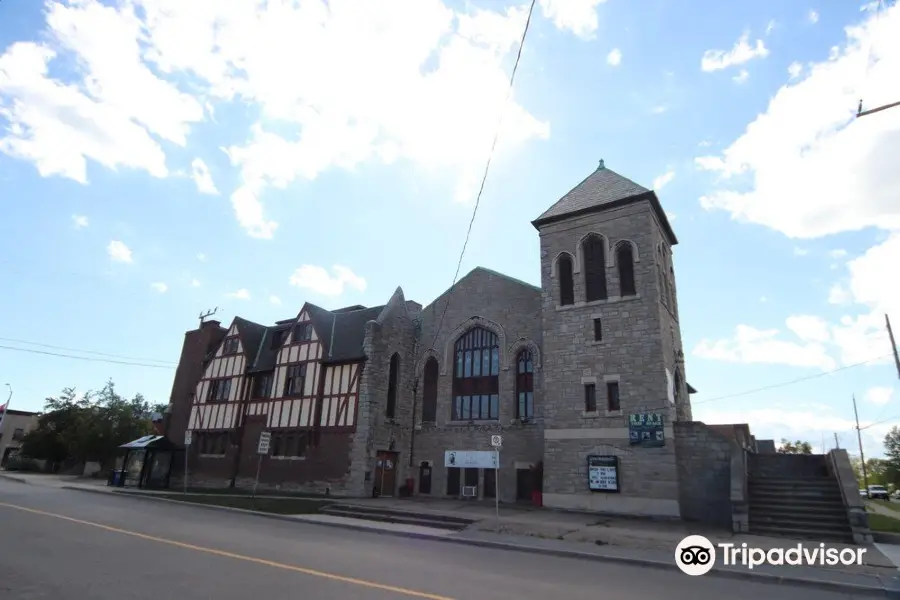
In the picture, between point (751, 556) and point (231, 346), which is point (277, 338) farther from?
point (751, 556)

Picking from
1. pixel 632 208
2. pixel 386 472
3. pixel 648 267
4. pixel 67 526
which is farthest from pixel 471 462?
pixel 67 526

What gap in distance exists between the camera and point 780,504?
53.7ft

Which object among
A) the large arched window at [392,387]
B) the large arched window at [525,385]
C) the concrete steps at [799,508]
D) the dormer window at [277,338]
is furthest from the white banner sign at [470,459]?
the dormer window at [277,338]

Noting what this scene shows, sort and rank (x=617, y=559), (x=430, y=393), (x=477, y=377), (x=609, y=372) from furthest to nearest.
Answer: (x=430, y=393)
(x=477, y=377)
(x=609, y=372)
(x=617, y=559)

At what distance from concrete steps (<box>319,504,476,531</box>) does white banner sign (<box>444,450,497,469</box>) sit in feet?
24.4

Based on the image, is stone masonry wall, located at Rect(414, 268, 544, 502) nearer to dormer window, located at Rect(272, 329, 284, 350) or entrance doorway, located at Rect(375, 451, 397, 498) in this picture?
entrance doorway, located at Rect(375, 451, 397, 498)

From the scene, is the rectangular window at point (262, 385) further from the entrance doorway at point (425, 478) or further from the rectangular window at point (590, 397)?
the rectangular window at point (590, 397)

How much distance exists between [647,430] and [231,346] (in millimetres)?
27058

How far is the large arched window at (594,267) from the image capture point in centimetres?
2352

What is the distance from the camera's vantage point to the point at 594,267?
2403 cm

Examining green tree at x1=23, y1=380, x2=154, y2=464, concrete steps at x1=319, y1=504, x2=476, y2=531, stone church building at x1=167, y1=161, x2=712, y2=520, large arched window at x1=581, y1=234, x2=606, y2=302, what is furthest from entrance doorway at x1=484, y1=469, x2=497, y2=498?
green tree at x1=23, y1=380, x2=154, y2=464

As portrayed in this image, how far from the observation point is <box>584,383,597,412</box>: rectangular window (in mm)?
21734

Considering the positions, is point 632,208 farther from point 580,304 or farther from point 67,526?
point 67,526

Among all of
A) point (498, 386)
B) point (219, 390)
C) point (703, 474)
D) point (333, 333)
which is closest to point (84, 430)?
point (219, 390)
